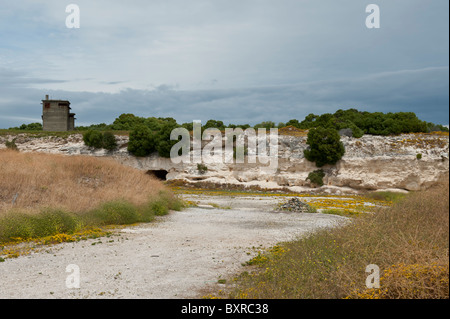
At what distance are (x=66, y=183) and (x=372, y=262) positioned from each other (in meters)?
15.8

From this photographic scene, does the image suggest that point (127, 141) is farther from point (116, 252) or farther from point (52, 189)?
point (116, 252)

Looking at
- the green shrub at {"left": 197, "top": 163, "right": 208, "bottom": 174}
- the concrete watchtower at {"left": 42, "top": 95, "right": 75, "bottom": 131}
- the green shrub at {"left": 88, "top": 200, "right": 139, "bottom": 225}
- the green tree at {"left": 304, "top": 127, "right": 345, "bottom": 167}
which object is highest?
the concrete watchtower at {"left": 42, "top": 95, "right": 75, "bottom": 131}

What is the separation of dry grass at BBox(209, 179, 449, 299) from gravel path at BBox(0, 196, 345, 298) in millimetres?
1162

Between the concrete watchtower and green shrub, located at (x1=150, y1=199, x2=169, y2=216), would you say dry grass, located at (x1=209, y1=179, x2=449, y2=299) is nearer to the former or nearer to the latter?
green shrub, located at (x1=150, y1=199, x2=169, y2=216)

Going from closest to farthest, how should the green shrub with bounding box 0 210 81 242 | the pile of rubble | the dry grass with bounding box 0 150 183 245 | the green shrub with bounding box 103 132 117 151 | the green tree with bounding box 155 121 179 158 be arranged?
the green shrub with bounding box 0 210 81 242, the dry grass with bounding box 0 150 183 245, the pile of rubble, the green tree with bounding box 155 121 179 158, the green shrub with bounding box 103 132 117 151

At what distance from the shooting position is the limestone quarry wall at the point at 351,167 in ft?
129

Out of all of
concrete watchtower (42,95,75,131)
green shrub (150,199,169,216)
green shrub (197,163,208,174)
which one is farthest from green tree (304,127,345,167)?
concrete watchtower (42,95,75,131)

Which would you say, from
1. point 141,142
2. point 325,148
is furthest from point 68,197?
point 141,142

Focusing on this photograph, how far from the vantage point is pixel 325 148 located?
4219 centimetres

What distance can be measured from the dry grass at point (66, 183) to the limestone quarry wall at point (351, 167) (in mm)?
21654

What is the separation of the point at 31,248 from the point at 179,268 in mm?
5283

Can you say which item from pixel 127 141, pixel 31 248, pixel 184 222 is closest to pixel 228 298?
pixel 31 248

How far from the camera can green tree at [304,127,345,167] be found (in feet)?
139

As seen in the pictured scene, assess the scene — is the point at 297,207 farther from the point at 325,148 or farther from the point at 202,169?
the point at 202,169
